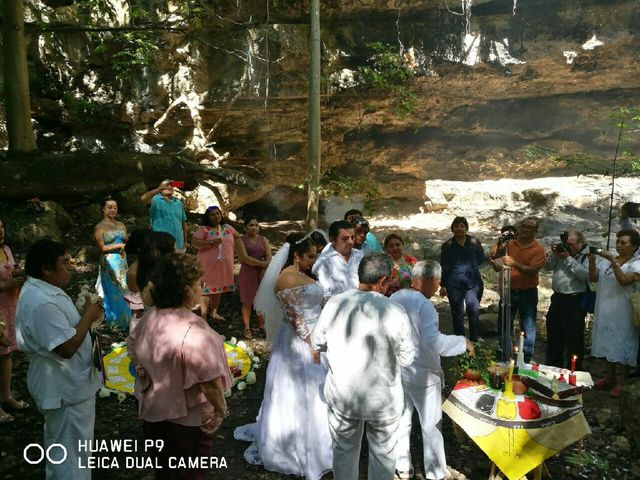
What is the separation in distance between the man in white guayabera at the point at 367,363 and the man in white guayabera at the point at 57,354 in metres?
1.50

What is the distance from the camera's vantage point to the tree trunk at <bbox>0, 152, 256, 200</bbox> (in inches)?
347

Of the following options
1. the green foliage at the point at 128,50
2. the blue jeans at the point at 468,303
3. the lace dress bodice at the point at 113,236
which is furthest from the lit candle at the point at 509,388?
the green foliage at the point at 128,50

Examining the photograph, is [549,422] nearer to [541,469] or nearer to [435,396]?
[541,469]

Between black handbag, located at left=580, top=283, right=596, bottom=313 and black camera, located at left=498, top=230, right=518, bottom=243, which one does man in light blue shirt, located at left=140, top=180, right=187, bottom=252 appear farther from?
black handbag, located at left=580, top=283, right=596, bottom=313

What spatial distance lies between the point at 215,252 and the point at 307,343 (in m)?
3.18

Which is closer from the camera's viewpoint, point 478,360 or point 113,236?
point 478,360

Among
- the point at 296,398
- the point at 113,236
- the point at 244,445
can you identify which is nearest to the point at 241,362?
the point at 244,445

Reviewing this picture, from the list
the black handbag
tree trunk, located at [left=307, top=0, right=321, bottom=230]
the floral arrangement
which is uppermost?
tree trunk, located at [left=307, top=0, right=321, bottom=230]

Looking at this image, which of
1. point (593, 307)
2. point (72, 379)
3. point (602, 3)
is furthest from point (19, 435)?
point (602, 3)

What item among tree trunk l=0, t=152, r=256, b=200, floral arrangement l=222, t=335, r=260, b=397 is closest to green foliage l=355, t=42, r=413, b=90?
tree trunk l=0, t=152, r=256, b=200

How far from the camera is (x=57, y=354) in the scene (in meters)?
2.86

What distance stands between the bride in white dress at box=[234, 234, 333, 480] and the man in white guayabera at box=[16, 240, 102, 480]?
Answer: 128 cm

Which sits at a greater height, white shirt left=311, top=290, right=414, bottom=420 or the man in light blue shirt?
the man in light blue shirt

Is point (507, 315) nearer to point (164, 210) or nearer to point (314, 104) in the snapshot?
point (164, 210)
